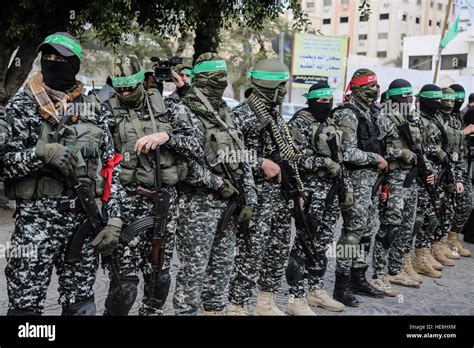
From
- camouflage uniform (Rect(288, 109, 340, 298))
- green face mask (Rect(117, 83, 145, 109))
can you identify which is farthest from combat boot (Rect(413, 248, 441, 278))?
green face mask (Rect(117, 83, 145, 109))

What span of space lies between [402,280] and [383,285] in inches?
15.2

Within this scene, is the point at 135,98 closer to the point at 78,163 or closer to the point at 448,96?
the point at 78,163

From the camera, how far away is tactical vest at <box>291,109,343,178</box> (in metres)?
4.60

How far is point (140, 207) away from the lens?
137 inches

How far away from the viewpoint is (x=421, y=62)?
38812 mm

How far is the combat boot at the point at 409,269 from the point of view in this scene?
5.80 m

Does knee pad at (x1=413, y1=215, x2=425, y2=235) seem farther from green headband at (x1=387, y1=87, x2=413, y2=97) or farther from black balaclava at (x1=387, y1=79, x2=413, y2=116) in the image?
green headband at (x1=387, y1=87, x2=413, y2=97)

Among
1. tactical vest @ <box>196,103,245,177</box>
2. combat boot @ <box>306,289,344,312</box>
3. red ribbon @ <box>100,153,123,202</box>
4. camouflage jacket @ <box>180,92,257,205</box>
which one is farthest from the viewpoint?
combat boot @ <box>306,289,344,312</box>

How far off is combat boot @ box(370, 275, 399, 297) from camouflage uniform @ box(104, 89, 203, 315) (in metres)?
2.60

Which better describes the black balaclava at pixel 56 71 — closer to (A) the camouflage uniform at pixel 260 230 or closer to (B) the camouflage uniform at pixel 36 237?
(B) the camouflage uniform at pixel 36 237

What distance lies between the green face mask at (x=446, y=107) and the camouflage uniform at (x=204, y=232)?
144 inches

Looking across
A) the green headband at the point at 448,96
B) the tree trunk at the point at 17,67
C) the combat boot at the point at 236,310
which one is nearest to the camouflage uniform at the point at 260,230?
the combat boot at the point at 236,310

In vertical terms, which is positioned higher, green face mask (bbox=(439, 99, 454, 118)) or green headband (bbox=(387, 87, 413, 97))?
green headband (bbox=(387, 87, 413, 97))
